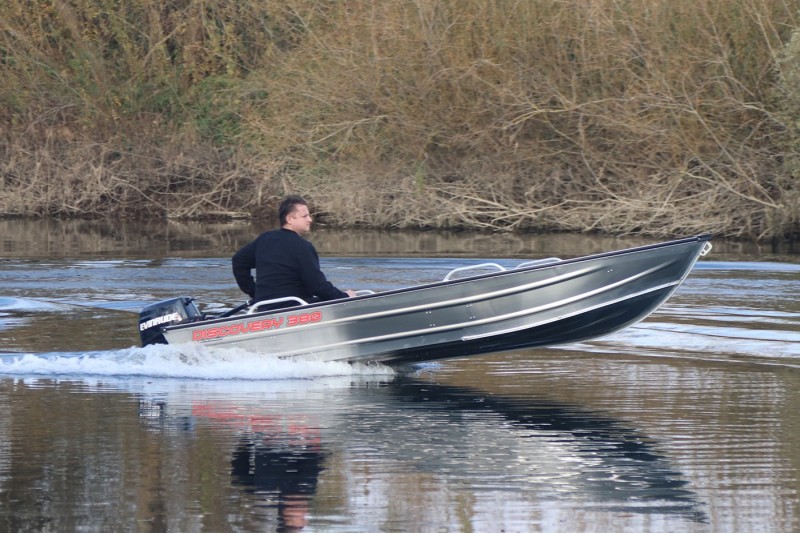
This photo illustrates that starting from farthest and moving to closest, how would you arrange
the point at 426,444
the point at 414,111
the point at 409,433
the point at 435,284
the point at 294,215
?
the point at 414,111 < the point at 294,215 < the point at 435,284 < the point at 409,433 < the point at 426,444

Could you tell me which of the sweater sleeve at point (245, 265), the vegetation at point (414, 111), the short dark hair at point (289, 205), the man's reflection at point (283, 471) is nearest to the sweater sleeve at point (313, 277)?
the short dark hair at point (289, 205)

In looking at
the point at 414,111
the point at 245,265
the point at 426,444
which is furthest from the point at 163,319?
the point at 414,111

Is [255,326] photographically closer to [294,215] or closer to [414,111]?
[294,215]

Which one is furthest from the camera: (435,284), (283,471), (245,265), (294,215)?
(245,265)

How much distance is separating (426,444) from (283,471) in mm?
1014

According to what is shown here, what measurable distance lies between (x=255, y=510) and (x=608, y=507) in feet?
5.45

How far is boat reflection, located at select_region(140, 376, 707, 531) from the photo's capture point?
273 inches

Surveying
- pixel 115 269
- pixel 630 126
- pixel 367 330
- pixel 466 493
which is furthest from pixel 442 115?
pixel 466 493

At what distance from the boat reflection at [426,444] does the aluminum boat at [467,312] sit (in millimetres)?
364

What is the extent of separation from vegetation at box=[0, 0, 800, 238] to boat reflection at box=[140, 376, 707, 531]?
13.0 m

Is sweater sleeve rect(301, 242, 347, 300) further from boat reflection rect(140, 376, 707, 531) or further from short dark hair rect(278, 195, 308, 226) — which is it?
boat reflection rect(140, 376, 707, 531)

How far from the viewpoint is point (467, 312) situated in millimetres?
10219

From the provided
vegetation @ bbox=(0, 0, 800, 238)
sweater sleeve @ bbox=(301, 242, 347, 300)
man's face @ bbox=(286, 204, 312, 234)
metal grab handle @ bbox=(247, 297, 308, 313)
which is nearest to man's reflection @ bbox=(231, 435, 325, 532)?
metal grab handle @ bbox=(247, 297, 308, 313)

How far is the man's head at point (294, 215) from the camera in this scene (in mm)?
10273
